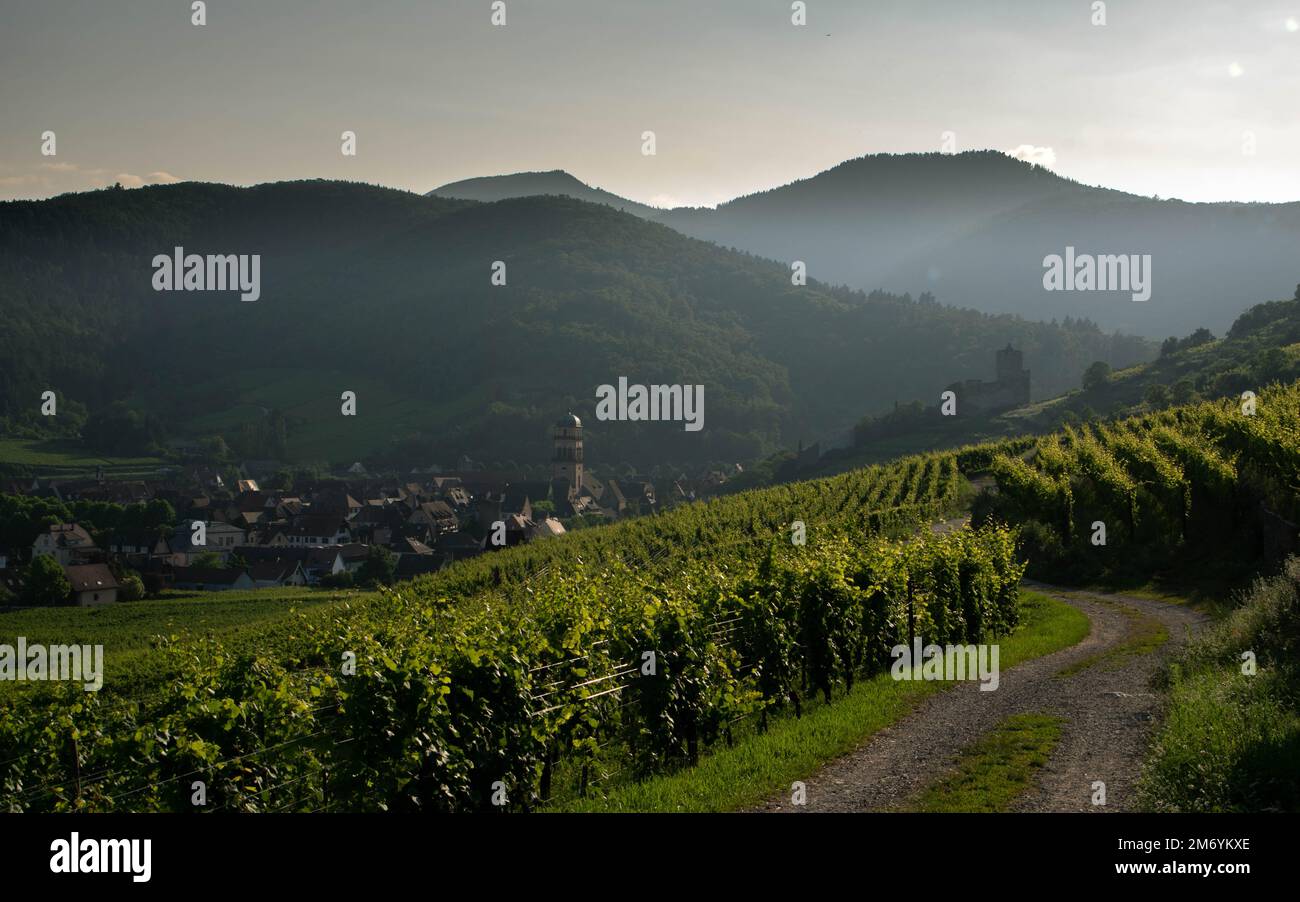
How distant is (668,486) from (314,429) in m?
71.8

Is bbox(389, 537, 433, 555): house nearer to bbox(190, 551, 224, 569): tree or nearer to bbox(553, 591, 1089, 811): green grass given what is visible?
bbox(190, 551, 224, 569): tree

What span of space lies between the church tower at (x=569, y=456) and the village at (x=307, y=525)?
180 millimetres

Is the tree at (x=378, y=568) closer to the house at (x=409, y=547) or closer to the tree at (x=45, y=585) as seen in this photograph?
the house at (x=409, y=547)

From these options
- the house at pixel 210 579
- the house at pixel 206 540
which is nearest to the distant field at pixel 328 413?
the house at pixel 206 540

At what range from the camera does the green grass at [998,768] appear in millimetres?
9680

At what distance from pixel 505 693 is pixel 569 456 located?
129552mm

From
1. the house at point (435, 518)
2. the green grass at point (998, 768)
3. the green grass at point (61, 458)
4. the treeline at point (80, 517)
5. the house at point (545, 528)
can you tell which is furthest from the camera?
the green grass at point (61, 458)

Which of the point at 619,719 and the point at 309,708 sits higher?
the point at 309,708

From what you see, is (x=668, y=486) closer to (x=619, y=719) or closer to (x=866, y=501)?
(x=866, y=501)

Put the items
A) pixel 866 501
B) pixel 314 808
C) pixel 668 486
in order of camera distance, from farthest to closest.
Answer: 1. pixel 668 486
2. pixel 866 501
3. pixel 314 808

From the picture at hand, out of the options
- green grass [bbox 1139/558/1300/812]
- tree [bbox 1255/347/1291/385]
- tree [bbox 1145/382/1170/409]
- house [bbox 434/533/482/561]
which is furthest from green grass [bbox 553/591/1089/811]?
house [bbox 434/533/482/561]

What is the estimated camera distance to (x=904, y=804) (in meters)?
9.76
